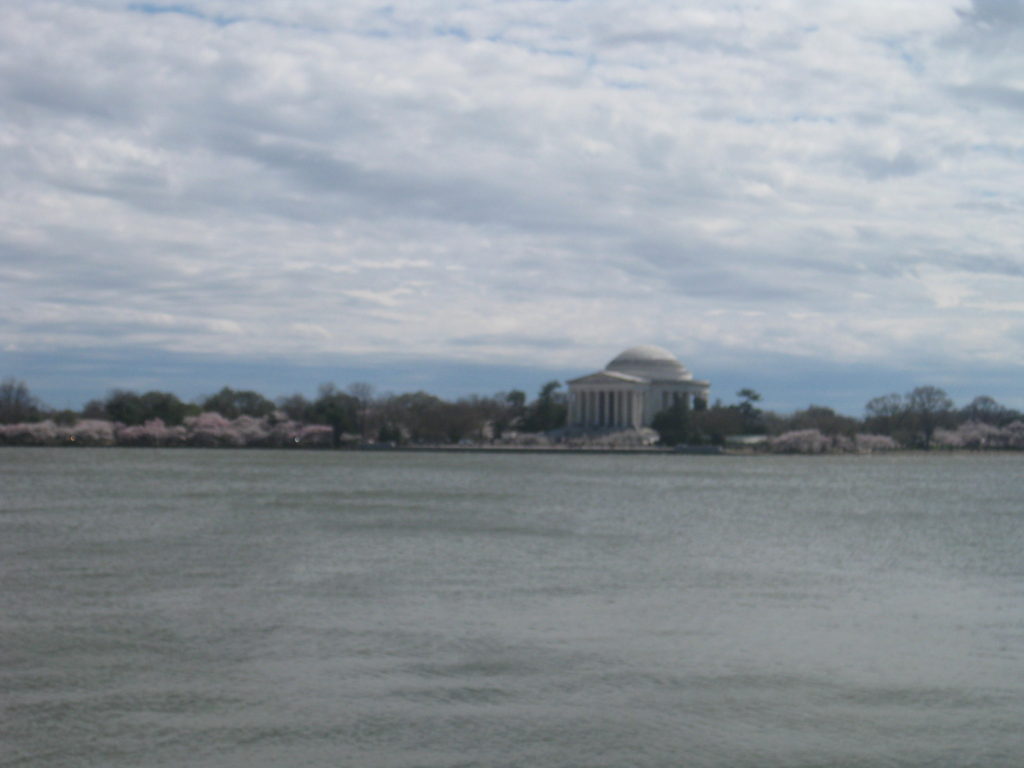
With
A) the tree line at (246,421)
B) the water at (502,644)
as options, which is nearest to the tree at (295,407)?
the tree line at (246,421)

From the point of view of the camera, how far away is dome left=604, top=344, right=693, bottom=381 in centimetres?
18575

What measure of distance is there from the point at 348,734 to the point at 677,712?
377 cm

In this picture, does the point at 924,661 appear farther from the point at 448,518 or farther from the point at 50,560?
the point at 448,518

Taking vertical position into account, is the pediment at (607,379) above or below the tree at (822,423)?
above

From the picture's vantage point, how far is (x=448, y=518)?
1635 inches

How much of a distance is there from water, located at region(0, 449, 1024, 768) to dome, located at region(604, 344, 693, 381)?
14579cm

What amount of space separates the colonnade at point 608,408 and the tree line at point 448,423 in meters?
4.76

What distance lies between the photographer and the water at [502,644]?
40.0 ft

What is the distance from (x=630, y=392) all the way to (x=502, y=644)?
159040 mm

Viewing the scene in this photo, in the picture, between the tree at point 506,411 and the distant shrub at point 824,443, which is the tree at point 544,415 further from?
the distant shrub at point 824,443

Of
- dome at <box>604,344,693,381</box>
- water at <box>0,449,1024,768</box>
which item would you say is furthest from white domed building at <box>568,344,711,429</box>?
water at <box>0,449,1024,768</box>

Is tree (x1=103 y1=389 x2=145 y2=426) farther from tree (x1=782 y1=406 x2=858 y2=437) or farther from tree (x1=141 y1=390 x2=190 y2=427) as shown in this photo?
tree (x1=782 y1=406 x2=858 y2=437)

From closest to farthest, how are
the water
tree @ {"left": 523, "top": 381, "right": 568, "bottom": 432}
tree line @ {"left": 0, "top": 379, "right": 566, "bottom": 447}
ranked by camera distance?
1. the water
2. tree line @ {"left": 0, "top": 379, "right": 566, "bottom": 447}
3. tree @ {"left": 523, "top": 381, "right": 568, "bottom": 432}

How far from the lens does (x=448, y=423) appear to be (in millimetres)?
152750
